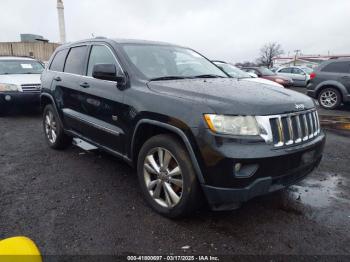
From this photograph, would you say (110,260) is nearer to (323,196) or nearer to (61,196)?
(61,196)

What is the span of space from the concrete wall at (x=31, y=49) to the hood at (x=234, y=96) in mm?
31718

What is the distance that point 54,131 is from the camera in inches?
192

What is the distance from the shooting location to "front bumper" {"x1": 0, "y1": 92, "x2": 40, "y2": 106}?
7.37 meters

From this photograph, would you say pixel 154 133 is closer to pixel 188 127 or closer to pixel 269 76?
pixel 188 127

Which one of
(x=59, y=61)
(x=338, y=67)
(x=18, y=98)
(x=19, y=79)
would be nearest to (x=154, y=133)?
(x=59, y=61)

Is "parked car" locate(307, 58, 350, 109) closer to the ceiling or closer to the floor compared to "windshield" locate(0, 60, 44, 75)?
closer to the floor

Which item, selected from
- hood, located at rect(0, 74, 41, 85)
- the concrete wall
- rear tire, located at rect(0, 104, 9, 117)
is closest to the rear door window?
hood, located at rect(0, 74, 41, 85)

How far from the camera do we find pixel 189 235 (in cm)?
263

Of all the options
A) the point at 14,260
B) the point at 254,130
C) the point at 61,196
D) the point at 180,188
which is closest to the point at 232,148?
the point at 254,130

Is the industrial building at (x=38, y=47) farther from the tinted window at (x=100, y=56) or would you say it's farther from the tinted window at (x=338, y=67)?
the tinted window at (x=100, y=56)

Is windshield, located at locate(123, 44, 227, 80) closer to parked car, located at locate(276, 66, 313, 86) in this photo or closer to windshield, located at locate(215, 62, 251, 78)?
windshield, located at locate(215, 62, 251, 78)

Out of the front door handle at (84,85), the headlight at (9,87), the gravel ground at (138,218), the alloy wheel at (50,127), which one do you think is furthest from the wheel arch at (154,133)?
the headlight at (9,87)

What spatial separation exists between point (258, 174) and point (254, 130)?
0.36 m

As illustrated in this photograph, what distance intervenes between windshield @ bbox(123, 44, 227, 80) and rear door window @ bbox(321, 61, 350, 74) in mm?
7650
